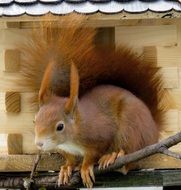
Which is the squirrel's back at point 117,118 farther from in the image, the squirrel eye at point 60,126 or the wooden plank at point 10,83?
the wooden plank at point 10,83

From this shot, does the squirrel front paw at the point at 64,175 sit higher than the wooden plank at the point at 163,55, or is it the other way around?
the wooden plank at the point at 163,55

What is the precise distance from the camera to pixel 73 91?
2.60 meters

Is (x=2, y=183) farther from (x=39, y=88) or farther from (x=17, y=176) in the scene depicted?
(x=39, y=88)

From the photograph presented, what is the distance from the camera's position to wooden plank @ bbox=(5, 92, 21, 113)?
2.83 metres

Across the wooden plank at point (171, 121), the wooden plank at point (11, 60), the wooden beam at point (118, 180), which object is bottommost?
the wooden beam at point (118, 180)

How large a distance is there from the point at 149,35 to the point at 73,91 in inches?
14.1

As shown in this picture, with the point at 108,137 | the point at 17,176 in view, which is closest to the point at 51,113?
the point at 108,137

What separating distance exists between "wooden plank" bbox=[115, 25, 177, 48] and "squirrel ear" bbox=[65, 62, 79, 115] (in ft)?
0.84

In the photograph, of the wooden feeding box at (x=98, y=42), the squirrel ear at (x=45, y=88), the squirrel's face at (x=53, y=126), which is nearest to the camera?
the squirrel's face at (x=53, y=126)

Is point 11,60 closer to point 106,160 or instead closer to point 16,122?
point 16,122

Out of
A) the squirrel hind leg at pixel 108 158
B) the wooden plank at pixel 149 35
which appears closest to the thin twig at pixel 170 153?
the squirrel hind leg at pixel 108 158

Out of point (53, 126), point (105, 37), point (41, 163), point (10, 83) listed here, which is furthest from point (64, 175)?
point (105, 37)

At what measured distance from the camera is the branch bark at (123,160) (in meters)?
2.46

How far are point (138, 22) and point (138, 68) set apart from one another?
0.48 ft
